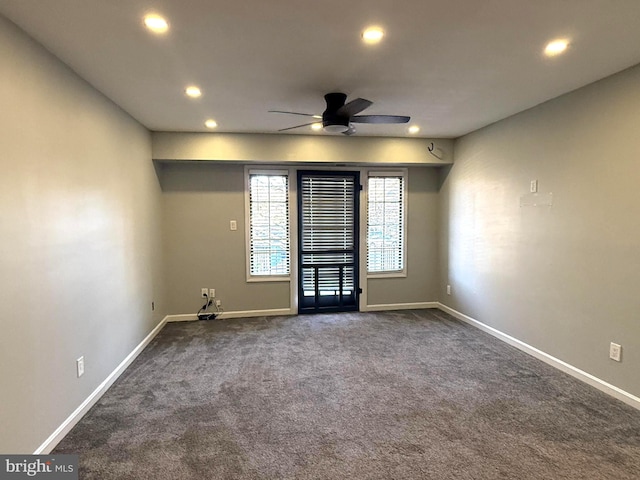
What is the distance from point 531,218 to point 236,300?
381 centimetres

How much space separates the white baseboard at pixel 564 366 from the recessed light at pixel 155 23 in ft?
13.3

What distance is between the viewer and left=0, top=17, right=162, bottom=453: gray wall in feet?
6.30

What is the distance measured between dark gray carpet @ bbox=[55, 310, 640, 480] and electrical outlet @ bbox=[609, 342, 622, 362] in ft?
1.07

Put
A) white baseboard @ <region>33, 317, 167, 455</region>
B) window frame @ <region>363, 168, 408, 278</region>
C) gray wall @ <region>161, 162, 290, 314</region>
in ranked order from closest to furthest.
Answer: white baseboard @ <region>33, 317, 167, 455</region> < gray wall @ <region>161, 162, 290, 314</region> < window frame @ <region>363, 168, 408, 278</region>

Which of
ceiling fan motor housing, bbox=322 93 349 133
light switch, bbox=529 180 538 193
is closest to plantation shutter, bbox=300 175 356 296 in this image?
ceiling fan motor housing, bbox=322 93 349 133

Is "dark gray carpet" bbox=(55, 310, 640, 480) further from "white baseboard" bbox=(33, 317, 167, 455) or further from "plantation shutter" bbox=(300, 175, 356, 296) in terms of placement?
"plantation shutter" bbox=(300, 175, 356, 296)

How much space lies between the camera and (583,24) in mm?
2062

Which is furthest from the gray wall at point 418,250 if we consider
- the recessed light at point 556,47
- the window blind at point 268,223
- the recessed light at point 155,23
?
the recessed light at point 155,23

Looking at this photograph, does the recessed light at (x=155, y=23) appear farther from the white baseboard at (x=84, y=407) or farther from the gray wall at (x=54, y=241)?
the white baseboard at (x=84, y=407)

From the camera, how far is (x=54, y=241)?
232 centimetres

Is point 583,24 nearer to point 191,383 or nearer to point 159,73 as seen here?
point 159,73

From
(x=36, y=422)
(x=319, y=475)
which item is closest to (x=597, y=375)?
(x=319, y=475)

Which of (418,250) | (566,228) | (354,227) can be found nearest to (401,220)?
(418,250)

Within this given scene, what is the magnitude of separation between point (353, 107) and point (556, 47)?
139 centimetres
